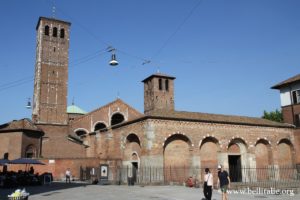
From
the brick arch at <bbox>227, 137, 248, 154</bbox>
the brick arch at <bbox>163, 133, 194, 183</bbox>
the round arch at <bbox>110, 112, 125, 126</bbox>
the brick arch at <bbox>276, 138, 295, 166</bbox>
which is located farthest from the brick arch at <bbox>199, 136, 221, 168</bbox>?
the round arch at <bbox>110, 112, 125, 126</bbox>

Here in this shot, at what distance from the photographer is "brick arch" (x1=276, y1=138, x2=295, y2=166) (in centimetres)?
3016

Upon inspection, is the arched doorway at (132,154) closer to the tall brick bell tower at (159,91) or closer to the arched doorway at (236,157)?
the arched doorway at (236,157)

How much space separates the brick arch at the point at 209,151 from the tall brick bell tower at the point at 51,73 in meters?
19.3

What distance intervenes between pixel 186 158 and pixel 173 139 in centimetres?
189

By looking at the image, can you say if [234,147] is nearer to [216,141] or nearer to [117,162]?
[216,141]

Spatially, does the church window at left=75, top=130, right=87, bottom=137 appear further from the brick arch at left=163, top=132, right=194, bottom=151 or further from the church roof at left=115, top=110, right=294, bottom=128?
the brick arch at left=163, top=132, right=194, bottom=151

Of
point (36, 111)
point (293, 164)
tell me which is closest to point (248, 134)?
point (293, 164)

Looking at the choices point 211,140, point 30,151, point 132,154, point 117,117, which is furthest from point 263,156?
point 30,151

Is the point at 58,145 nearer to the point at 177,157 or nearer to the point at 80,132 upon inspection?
the point at 80,132

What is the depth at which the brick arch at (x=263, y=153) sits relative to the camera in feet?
95.0

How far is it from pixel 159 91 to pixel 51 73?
13852 mm

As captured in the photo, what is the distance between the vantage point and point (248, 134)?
28.5 m

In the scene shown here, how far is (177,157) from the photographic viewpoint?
2473 cm

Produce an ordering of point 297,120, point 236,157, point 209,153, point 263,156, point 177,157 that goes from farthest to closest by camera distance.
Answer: point 297,120
point 263,156
point 236,157
point 209,153
point 177,157
